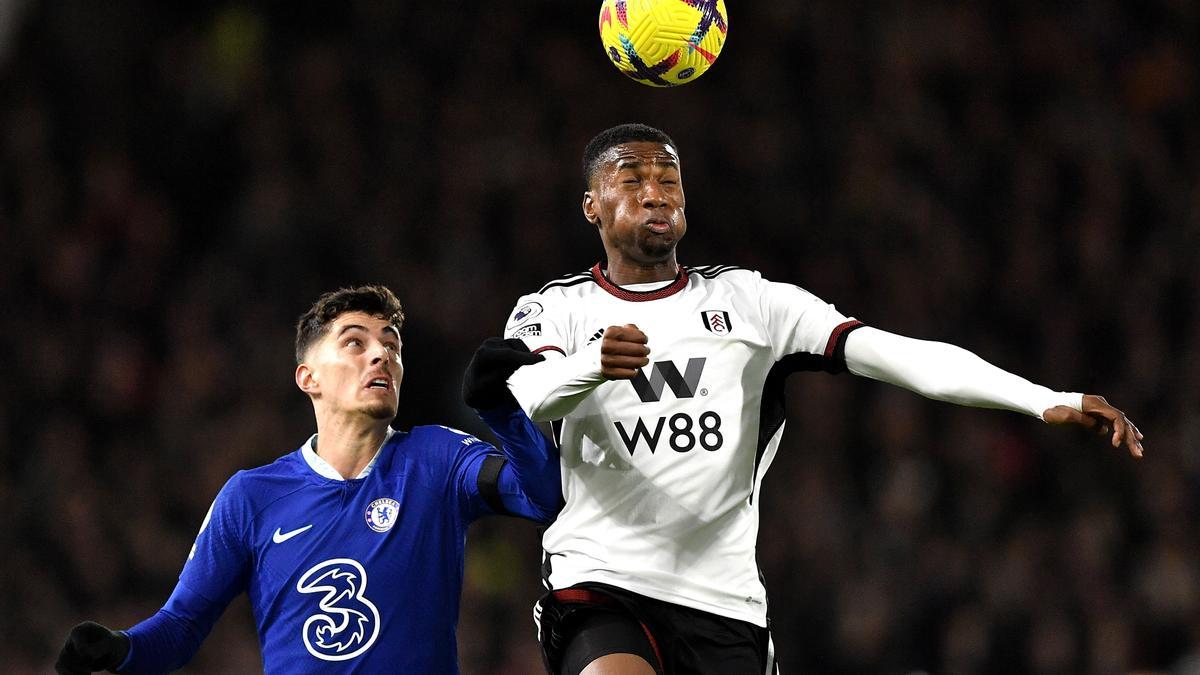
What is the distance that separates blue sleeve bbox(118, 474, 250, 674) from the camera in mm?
4633

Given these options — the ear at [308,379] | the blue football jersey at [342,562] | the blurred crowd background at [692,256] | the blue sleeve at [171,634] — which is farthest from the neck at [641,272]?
the blurred crowd background at [692,256]

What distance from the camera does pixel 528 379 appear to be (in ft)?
13.1

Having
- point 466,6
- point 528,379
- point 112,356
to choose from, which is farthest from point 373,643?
point 466,6

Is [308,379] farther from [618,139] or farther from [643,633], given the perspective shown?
[643,633]

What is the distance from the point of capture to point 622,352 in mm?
3738

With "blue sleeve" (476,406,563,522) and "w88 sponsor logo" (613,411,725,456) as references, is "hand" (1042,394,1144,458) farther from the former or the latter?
"blue sleeve" (476,406,563,522)

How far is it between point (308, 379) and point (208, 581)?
0.74 m

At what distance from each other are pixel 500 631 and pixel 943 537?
2.46 m

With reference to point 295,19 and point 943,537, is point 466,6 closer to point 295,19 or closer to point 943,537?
point 295,19

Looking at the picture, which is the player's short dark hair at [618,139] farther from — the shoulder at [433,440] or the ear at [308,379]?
the ear at [308,379]

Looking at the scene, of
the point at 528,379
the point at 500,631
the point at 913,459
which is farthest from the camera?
the point at 913,459

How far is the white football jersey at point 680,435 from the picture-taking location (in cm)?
421

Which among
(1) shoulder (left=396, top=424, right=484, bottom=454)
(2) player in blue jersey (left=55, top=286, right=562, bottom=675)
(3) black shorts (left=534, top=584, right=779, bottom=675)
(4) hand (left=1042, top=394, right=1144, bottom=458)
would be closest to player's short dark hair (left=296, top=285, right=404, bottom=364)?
(2) player in blue jersey (left=55, top=286, right=562, bottom=675)

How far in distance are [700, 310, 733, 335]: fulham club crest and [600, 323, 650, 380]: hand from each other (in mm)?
638
